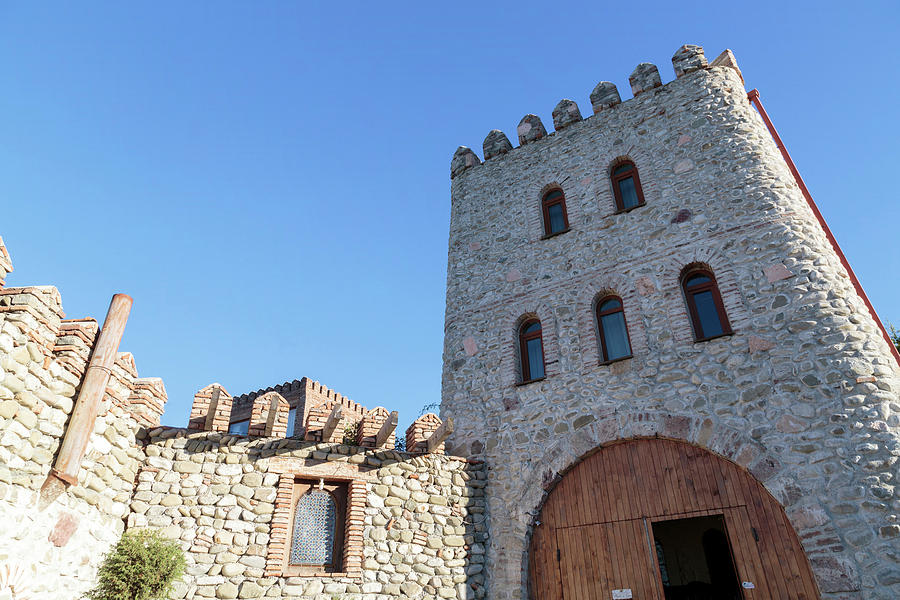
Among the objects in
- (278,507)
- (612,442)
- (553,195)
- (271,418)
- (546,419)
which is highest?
(553,195)

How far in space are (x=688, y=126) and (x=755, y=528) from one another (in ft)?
22.3

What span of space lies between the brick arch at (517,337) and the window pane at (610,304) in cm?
82

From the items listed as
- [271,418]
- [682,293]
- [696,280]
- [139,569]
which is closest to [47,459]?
[139,569]

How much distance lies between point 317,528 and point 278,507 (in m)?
Answer: 0.64

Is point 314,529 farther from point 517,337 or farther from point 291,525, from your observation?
point 517,337

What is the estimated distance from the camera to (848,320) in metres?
7.43

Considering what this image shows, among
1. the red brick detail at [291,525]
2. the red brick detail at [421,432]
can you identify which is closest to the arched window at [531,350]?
the red brick detail at [421,432]

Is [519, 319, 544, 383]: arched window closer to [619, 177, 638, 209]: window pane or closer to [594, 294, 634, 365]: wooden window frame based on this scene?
[594, 294, 634, 365]: wooden window frame

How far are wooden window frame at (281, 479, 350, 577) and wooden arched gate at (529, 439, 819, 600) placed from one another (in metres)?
2.67

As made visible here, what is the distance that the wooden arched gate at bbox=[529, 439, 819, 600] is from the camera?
6672 millimetres

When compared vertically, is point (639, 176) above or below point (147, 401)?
above

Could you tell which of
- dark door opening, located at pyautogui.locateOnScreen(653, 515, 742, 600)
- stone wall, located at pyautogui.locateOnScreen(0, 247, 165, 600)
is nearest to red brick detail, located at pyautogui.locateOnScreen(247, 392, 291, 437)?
stone wall, located at pyautogui.locateOnScreen(0, 247, 165, 600)

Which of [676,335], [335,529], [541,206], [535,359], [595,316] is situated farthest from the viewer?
[541,206]

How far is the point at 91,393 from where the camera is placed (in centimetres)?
625
